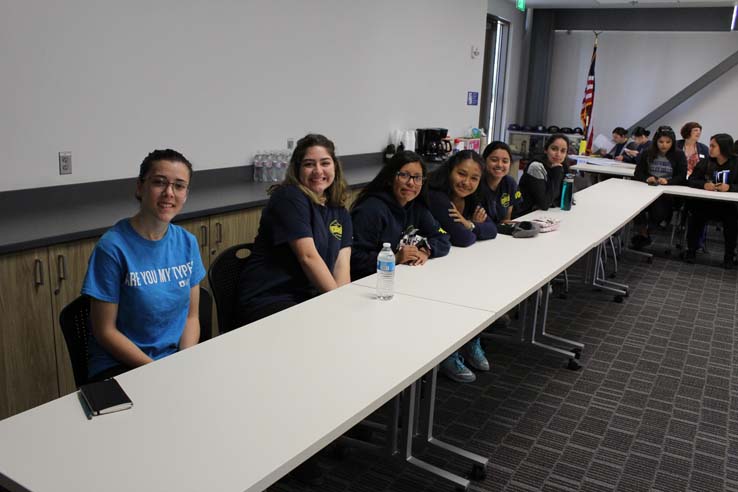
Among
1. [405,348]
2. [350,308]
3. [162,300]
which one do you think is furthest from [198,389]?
[350,308]

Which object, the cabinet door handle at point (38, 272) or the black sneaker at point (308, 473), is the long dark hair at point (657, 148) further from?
the cabinet door handle at point (38, 272)

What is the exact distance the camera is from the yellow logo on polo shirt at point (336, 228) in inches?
105

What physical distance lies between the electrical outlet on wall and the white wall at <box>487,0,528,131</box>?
7118 millimetres

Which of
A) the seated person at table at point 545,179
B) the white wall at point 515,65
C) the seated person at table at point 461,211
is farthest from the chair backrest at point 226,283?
the white wall at point 515,65

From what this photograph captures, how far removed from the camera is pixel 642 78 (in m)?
9.62

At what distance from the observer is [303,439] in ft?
4.54

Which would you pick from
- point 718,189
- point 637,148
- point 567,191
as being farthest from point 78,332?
point 637,148

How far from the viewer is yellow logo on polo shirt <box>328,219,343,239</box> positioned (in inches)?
105

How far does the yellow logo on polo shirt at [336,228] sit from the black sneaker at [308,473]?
89 centimetres

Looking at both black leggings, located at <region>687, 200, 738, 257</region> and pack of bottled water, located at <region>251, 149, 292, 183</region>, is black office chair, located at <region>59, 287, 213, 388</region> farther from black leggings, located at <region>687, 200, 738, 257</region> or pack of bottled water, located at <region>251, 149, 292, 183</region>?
black leggings, located at <region>687, 200, 738, 257</region>

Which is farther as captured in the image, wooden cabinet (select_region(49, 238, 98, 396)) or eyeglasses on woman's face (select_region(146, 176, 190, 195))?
wooden cabinet (select_region(49, 238, 98, 396))

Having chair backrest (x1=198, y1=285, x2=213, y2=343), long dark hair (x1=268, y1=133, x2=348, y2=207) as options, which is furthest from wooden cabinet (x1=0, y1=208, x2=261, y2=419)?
long dark hair (x1=268, y1=133, x2=348, y2=207)

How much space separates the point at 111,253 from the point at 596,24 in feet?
30.3

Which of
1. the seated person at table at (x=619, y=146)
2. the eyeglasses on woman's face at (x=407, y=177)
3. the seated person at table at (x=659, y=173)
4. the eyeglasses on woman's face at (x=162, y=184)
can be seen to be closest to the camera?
the eyeglasses on woman's face at (x=162, y=184)
